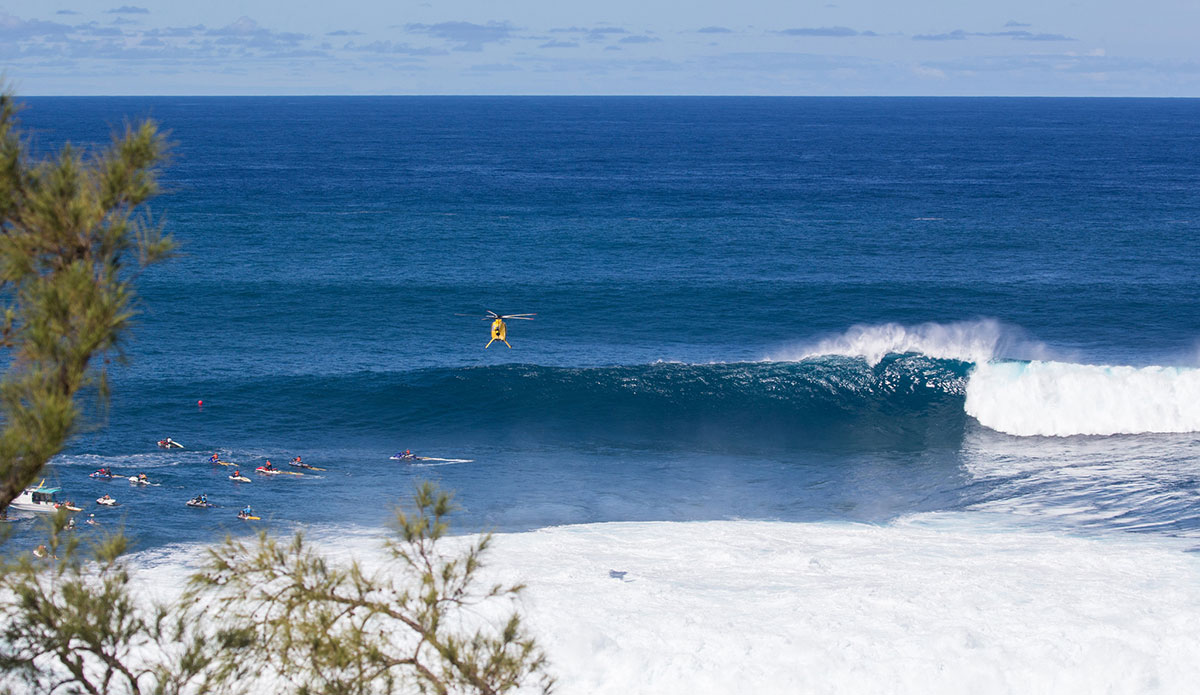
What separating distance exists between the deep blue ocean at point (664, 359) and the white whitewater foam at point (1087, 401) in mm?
90

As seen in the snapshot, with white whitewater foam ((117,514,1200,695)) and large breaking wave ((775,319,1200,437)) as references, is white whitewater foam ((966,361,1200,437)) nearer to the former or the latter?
large breaking wave ((775,319,1200,437))

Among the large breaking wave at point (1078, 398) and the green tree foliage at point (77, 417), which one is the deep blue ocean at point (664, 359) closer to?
the large breaking wave at point (1078, 398)

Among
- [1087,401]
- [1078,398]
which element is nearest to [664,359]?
[1078,398]

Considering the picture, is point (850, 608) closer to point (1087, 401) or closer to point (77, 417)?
point (77, 417)

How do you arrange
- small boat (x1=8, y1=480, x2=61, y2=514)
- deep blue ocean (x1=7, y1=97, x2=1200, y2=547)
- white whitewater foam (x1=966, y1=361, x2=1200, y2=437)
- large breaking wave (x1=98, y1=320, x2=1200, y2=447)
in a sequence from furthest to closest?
large breaking wave (x1=98, y1=320, x2=1200, y2=447), white whitewater foam (x1=966, y1=361, x2=1200, y2=437), deep blue ocean (x1=7, y1=97, x2=1200, y2=547), small boat (x1=8, y1=480, x2=61, y2=514)

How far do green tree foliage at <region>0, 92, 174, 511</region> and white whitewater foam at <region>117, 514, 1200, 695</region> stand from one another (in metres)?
9.84

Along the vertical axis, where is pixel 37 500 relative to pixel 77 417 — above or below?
below

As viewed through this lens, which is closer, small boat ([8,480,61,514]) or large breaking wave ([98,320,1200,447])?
small boat ([8,480,61,514])

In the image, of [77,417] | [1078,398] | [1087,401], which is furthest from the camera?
[1078,398]

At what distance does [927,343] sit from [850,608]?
2548cm

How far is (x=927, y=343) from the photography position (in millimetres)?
42500

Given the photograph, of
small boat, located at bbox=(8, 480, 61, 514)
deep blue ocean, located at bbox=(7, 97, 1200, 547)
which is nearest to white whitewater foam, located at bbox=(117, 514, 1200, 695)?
deep blue ocean, located at bbox=(7, 97, 1200, 547)

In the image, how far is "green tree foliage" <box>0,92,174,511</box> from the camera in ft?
26.3

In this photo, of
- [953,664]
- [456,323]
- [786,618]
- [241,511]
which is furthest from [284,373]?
[953,664]
